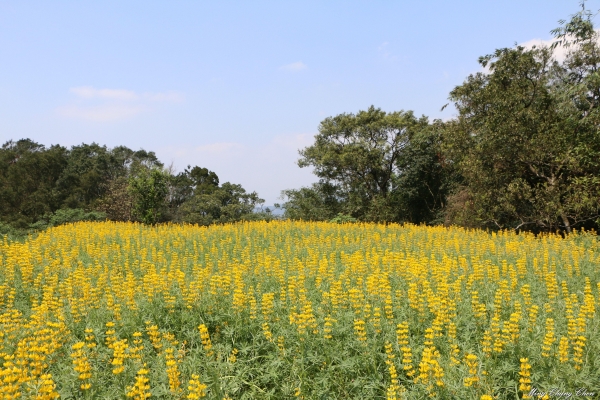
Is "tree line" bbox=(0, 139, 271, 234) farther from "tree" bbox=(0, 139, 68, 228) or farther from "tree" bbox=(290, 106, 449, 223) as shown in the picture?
"tree" bbox=(290, 106, 449, 223)

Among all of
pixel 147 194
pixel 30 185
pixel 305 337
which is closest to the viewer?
pixel 305 337

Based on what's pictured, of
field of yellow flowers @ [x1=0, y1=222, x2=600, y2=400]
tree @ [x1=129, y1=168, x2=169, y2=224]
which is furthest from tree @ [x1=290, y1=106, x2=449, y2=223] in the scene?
field of yellow flowers @ [x1=0, y1=222, x2=600, y2=400]

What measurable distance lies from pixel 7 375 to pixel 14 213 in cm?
3630

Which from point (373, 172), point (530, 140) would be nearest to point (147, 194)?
point (373, 172)

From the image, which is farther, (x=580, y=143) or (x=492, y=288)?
(x=580, y=143)

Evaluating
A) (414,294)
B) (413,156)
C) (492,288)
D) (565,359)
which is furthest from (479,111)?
(565,359)

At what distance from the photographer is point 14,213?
33031 millimetres

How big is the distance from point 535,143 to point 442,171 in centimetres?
1033

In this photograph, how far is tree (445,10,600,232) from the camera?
14.5m

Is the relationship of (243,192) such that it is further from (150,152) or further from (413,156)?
(150,152)

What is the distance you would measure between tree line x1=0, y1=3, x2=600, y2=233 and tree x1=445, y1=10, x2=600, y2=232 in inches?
2.0

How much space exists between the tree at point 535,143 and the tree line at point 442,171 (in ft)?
0.16

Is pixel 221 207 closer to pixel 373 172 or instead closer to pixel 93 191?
pixel 373 172

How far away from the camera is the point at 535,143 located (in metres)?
15.5
